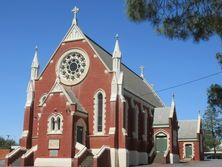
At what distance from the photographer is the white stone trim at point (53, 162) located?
37.5m

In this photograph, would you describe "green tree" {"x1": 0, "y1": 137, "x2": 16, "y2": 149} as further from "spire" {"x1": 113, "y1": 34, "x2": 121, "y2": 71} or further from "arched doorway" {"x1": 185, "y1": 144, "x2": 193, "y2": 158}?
"spire" {"x1": 113, "y1": 34, "x2": 121, "y2": 71}

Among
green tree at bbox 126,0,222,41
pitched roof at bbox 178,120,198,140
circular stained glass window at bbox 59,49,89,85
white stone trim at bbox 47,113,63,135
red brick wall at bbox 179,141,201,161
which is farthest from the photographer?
pitched roof at bbox 178,120,198,140

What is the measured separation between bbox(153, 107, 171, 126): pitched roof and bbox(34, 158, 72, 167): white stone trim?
1922 cm

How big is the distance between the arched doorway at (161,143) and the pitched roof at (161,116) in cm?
173

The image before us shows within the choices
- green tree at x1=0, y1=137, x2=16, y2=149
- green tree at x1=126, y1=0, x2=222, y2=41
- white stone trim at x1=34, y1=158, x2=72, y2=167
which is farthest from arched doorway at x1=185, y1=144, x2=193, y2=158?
green tree at x1=0, y1=137, x2=16, y2=149

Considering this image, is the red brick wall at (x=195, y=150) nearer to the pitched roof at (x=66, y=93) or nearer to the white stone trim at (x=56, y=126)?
the pitched roof at (x=66, y=93)

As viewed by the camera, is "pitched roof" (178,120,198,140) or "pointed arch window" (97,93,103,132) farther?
"pitched roof" (178,120,198,140)

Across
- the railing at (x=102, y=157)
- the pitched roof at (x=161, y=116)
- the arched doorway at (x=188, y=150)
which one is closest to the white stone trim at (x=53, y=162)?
the railing at (x=102, y=157)

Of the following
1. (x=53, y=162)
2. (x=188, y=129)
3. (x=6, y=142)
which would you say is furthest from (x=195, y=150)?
(x=6, y=142)

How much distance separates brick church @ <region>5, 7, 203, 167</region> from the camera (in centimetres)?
3866

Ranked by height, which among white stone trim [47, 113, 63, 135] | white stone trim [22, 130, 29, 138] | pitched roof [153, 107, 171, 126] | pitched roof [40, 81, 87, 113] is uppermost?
pitched roof [40, 81, 87, 113]

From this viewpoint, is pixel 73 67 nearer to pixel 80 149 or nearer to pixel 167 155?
pixel 80 149

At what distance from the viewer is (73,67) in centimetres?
4469

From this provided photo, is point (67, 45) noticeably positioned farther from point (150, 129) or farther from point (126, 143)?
point (150, 129)
